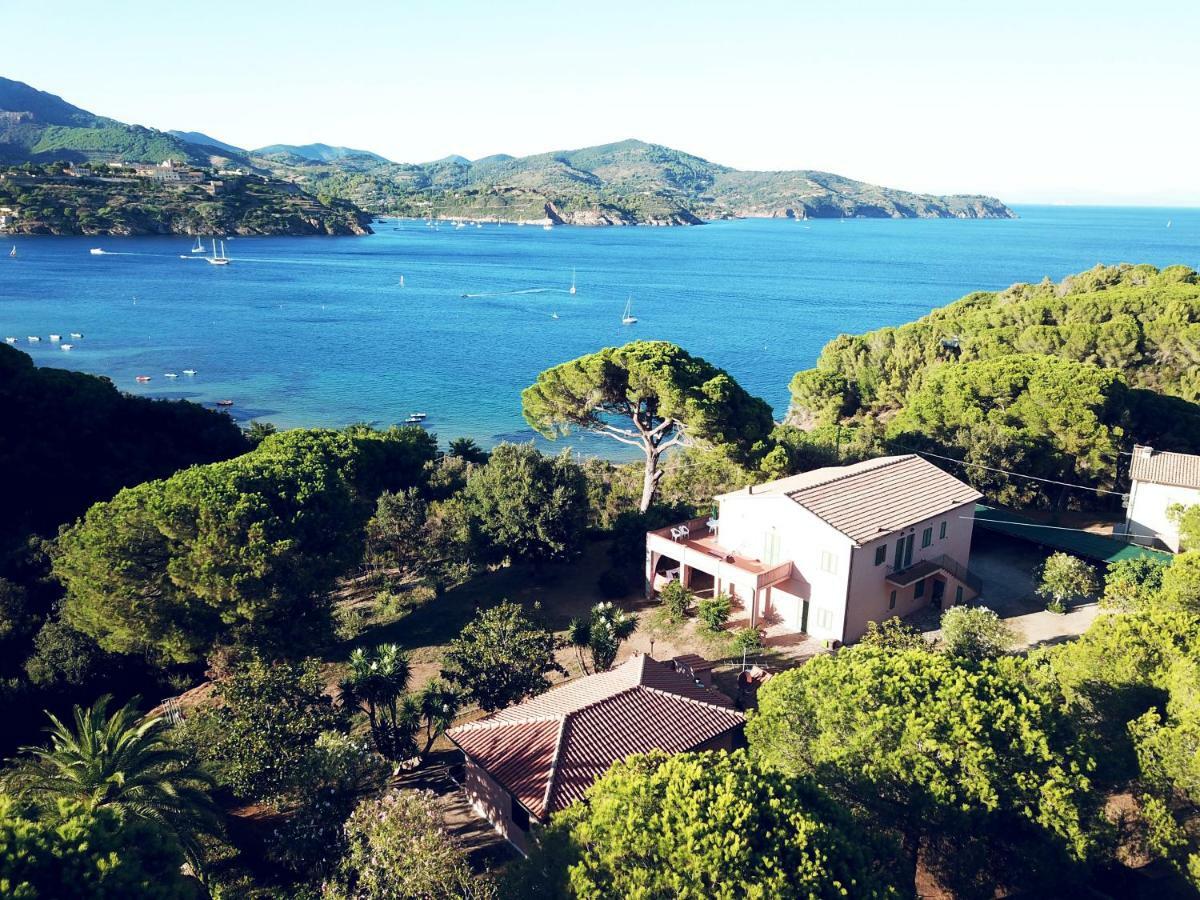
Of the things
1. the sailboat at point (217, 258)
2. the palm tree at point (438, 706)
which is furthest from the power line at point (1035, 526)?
the sailboat at point (217, 258)

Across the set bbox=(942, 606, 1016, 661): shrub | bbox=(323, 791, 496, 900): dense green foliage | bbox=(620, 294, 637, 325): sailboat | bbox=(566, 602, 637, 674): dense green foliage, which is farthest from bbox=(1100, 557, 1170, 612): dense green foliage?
bbox=(620, 294, 637, 325): sailboat

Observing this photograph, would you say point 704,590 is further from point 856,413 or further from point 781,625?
point 856,413

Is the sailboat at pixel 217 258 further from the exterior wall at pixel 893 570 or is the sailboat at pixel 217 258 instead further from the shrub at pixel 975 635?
the shrub at pixel 975 635

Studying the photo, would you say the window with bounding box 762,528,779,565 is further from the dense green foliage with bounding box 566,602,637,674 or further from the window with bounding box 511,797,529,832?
the window with bounding box 511,797,529,832

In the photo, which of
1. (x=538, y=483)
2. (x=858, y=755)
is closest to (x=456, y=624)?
(x=538, y=483)

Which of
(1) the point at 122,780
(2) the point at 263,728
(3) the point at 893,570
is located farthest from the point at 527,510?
(1) the point at 122,780
